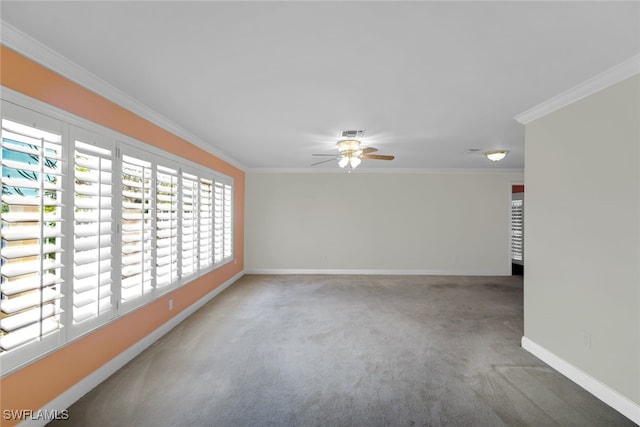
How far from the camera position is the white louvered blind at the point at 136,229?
8.43ft

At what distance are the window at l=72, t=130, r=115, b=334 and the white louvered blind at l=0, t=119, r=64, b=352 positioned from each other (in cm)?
15

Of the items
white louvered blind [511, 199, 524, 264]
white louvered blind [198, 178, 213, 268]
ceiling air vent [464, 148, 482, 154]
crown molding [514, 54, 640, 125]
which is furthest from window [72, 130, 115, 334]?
white louvered blind [511, 199, 524, 264]

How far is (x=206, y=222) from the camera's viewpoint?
4.36m

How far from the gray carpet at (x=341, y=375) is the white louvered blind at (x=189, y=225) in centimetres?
75

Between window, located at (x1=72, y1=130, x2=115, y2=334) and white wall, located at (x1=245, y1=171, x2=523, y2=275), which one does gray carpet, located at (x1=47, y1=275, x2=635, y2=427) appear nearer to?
window, located at (x1=72, y1=130, x2=115, y2=334)

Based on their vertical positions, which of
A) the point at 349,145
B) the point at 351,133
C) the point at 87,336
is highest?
the point at 351,133

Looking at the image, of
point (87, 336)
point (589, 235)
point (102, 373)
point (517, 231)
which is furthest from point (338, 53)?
point (517, 231)

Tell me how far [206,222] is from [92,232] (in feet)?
7.13

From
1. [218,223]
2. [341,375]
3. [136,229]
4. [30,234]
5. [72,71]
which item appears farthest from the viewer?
[218,223]

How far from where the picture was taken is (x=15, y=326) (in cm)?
162

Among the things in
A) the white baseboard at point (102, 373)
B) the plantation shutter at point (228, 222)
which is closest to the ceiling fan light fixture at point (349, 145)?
the plantation shutter at point (228, 222)

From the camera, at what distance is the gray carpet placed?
1.97 metres

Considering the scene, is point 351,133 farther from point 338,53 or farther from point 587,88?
point 587,88

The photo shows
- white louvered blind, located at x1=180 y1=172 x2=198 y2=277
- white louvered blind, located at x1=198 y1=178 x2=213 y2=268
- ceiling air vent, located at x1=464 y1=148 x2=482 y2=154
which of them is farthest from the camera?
ceiling air vent, located at x1=464 y1=148 x2=482 y2=154
